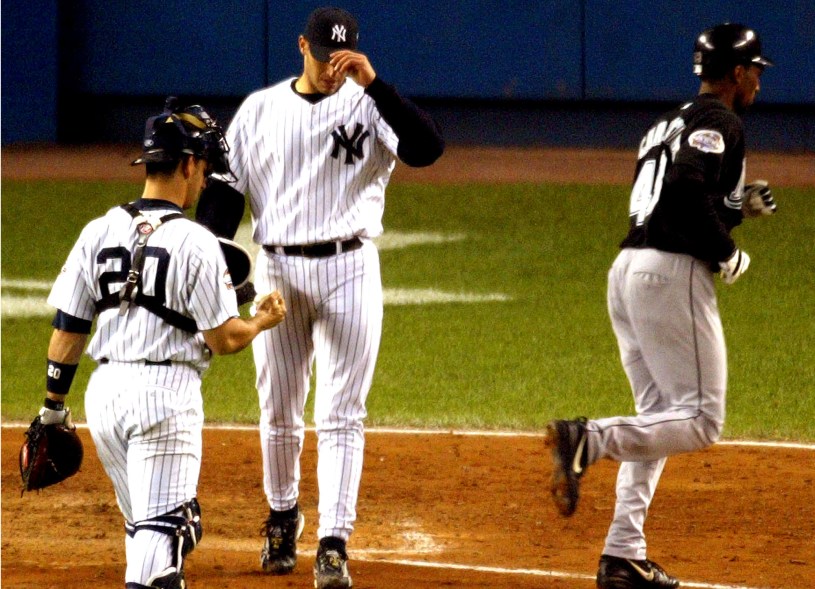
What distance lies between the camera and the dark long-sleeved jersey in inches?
187

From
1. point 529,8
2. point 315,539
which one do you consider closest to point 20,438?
A: point 315,539

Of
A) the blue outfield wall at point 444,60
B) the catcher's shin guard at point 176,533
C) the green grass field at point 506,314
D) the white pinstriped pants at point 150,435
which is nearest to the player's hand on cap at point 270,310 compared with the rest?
the white pinstriped pants at point 150,435

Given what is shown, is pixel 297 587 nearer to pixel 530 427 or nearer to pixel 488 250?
pixel 530 427

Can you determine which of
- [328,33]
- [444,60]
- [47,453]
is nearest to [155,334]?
[47,453]

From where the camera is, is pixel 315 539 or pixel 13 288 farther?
pixel 13 288

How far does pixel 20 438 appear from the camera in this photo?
311 inches

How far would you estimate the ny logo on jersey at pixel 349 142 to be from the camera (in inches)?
202

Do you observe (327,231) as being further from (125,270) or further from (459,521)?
(459,521)

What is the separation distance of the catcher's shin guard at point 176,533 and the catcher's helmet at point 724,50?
2283 millimetres

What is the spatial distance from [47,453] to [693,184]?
221 centimetres

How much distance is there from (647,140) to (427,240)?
916 centimetres

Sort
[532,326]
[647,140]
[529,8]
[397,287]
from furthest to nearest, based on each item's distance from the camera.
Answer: [529,8] → [397,287] → [532,326] → [647,140]

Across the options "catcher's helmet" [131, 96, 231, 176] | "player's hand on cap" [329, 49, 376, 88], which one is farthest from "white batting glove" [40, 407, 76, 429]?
"player's hand on cap" [329, 49, 376, 88]

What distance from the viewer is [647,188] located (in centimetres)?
496
